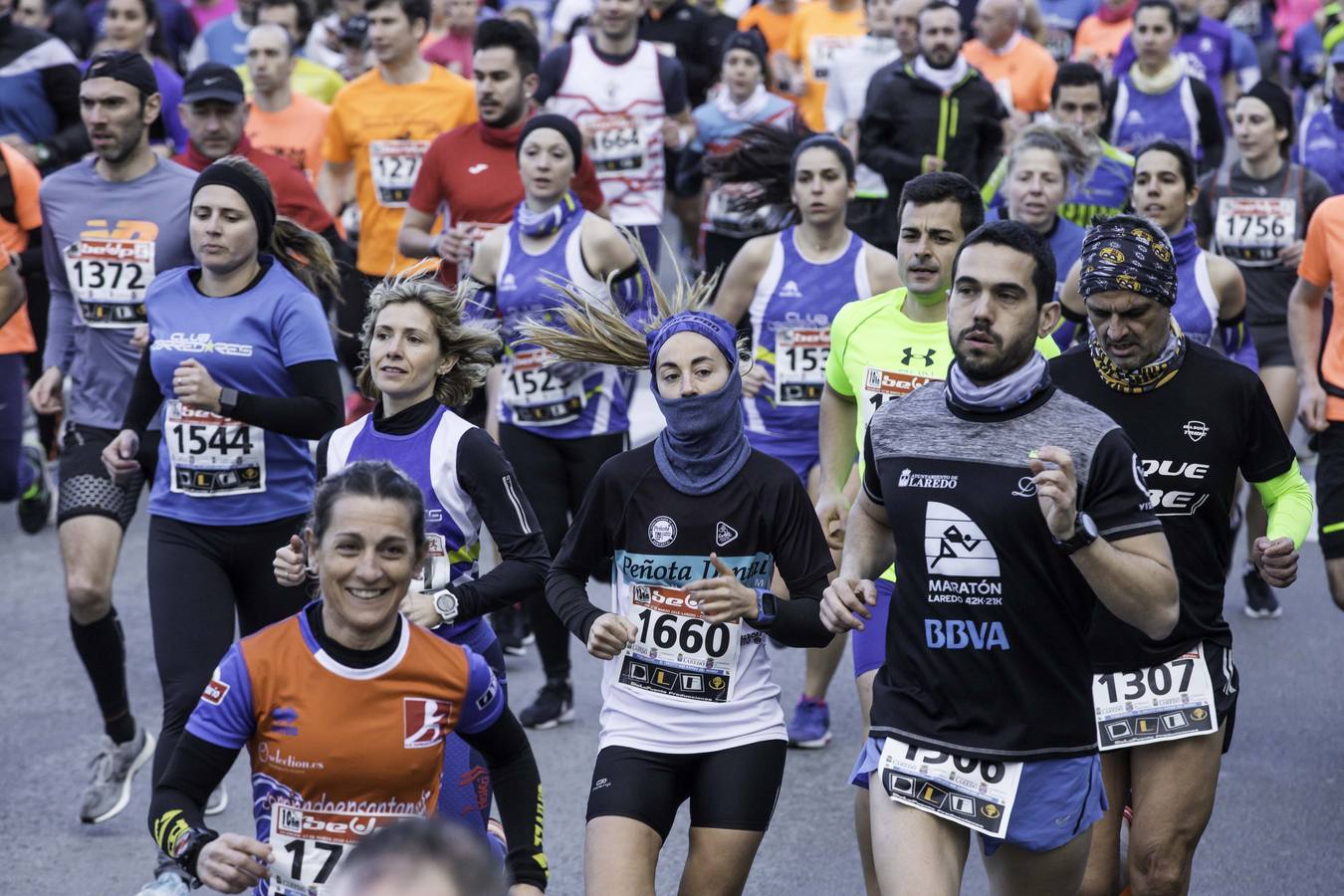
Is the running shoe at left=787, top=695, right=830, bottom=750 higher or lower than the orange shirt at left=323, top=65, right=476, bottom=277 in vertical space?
lower

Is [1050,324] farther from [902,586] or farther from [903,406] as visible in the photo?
[902,586]

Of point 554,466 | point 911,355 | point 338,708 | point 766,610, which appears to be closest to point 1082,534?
point 766,610

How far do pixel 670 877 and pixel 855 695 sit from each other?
6.39 feet

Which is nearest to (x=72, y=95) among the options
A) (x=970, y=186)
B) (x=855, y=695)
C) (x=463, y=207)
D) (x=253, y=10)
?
(x=463, y=207)

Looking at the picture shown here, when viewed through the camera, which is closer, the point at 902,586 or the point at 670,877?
the point at 902,586

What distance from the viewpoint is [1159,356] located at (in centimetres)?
512

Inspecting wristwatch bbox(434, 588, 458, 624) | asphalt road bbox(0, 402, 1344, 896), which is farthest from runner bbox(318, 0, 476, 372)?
wristwatch bbox(434, 588, 458, 624)

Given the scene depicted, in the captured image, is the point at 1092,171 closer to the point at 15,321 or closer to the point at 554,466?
the point at 554,466

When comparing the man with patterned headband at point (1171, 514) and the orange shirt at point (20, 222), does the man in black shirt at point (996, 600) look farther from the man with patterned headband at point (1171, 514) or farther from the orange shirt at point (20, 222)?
the orange shirt at point (20, 222)

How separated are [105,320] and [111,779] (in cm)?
160

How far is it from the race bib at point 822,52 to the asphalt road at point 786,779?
576 cm

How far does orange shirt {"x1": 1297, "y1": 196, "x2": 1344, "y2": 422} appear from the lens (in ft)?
23.0

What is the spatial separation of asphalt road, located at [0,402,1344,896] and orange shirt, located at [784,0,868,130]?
5.69m

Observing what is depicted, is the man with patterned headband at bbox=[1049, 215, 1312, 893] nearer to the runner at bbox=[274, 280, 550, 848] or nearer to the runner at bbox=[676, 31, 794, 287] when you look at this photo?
the runner at bbox=[274, 280, 550, 848]
